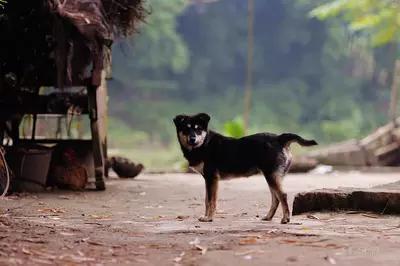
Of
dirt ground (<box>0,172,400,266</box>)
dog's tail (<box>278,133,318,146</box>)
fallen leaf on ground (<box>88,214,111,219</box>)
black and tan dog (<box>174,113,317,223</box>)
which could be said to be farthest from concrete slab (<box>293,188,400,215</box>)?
fallen leaf on ground (<box>88,214,111,219</box>)

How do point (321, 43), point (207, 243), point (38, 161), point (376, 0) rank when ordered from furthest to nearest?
point (321, 43) < point (376, 0) < point (38, 161) < point (207, 243)

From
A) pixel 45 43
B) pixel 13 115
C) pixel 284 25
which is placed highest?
pixel 284 25

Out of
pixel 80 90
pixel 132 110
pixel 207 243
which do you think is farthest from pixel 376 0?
pixel 207 243

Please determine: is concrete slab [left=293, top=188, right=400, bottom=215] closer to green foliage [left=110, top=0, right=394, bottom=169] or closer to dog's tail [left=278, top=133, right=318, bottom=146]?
dog's tail [left=278, top=133, right=318, bottom=146]

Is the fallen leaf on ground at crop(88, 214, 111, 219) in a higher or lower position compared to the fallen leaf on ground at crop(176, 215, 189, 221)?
lower

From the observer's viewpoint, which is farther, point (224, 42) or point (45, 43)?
point (224, 42)

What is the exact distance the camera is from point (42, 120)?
1294cm

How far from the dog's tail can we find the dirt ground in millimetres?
703

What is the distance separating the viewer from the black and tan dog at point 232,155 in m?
6.54

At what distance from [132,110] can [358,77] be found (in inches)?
384

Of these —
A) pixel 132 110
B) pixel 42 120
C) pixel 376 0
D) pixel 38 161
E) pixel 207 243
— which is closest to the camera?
pixel 207 243

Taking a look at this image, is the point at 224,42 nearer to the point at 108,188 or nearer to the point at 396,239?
the point at 108,188

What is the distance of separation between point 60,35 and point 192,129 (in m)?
3.54

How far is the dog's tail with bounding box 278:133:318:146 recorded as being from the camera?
6.52m
